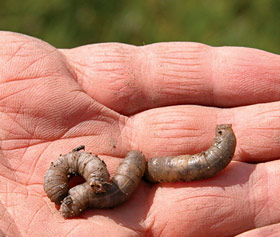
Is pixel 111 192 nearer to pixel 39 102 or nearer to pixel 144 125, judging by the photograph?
pixel 144 125

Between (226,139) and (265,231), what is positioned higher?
(226,139)

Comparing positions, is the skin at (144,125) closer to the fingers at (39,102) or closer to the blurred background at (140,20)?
the fingers at (39,102)

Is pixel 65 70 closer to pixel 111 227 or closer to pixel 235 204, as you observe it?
pixel 111 227

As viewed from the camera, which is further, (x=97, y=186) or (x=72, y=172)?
(x=72, y=172)

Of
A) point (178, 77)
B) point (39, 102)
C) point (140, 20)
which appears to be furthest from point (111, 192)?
point (140, 20)

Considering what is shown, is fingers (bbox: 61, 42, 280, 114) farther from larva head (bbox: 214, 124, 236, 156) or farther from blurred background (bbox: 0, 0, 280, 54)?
blurred background (bbox: 0, 0, 280, 54)

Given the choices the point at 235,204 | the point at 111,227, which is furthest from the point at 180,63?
the point at 111,227

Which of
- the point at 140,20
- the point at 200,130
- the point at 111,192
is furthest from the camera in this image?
the point at 140,20
